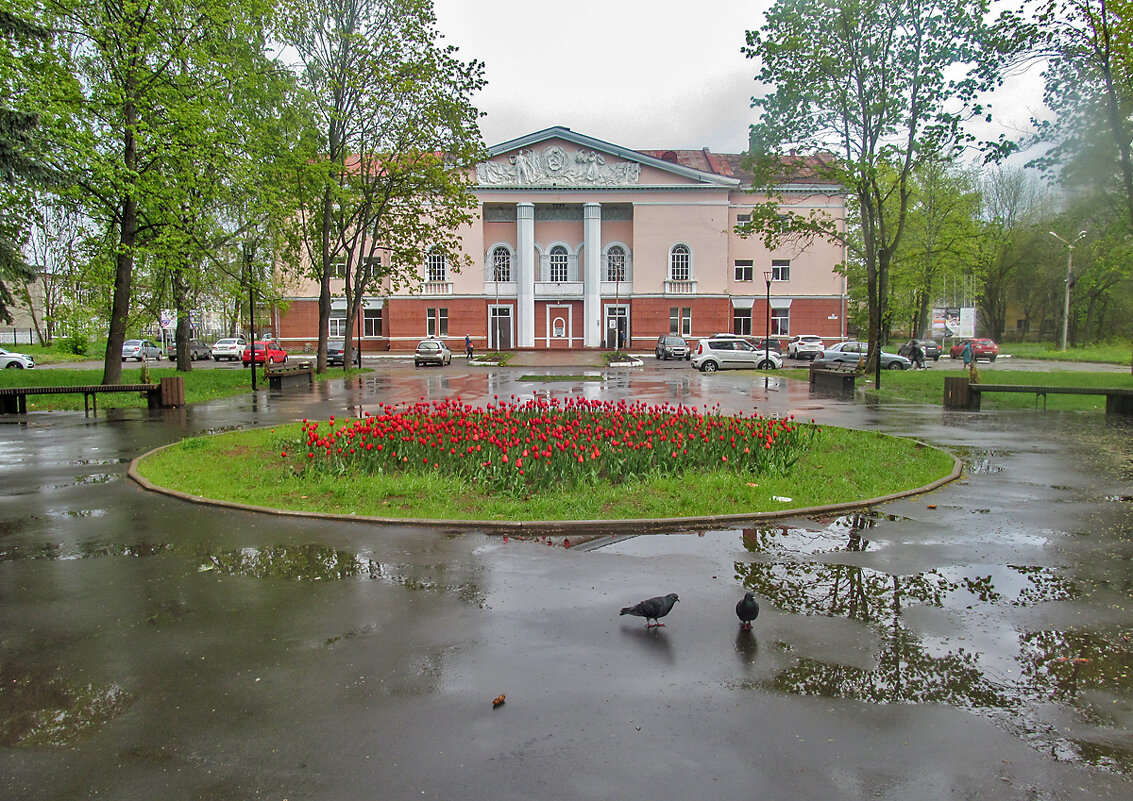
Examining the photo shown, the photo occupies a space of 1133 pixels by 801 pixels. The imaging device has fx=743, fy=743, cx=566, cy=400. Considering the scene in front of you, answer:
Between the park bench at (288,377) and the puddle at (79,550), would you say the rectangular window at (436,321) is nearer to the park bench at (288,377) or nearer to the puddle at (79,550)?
the park bench at (288,377)

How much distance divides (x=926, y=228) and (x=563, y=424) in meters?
53.0

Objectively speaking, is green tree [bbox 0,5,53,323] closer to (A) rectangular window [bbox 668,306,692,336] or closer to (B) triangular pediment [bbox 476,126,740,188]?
(B) triangular pediment [bbox 476,126,740,188]

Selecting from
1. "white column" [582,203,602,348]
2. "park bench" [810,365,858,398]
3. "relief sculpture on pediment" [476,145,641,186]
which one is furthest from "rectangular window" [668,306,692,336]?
"park bench" [810,365,858,398]

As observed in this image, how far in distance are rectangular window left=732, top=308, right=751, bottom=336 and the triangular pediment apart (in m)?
10.3

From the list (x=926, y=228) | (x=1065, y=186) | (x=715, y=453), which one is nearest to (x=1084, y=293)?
(x=926, y=228)

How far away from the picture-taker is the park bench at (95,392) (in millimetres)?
17562

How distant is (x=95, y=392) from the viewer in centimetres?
1816

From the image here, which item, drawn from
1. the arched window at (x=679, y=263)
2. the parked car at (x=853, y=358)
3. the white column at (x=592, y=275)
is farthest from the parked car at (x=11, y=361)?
the arched window at (x=679, y=263)

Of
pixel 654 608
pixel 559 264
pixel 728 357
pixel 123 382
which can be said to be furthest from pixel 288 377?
pixel 559 264

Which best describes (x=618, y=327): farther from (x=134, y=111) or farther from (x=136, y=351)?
(x=134, y=111)

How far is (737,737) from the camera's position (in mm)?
3809

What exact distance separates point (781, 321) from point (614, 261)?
1493 cm

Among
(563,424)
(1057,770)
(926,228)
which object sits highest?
(926,228)

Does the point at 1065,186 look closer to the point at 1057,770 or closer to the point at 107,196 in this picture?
the point at 1057,770
